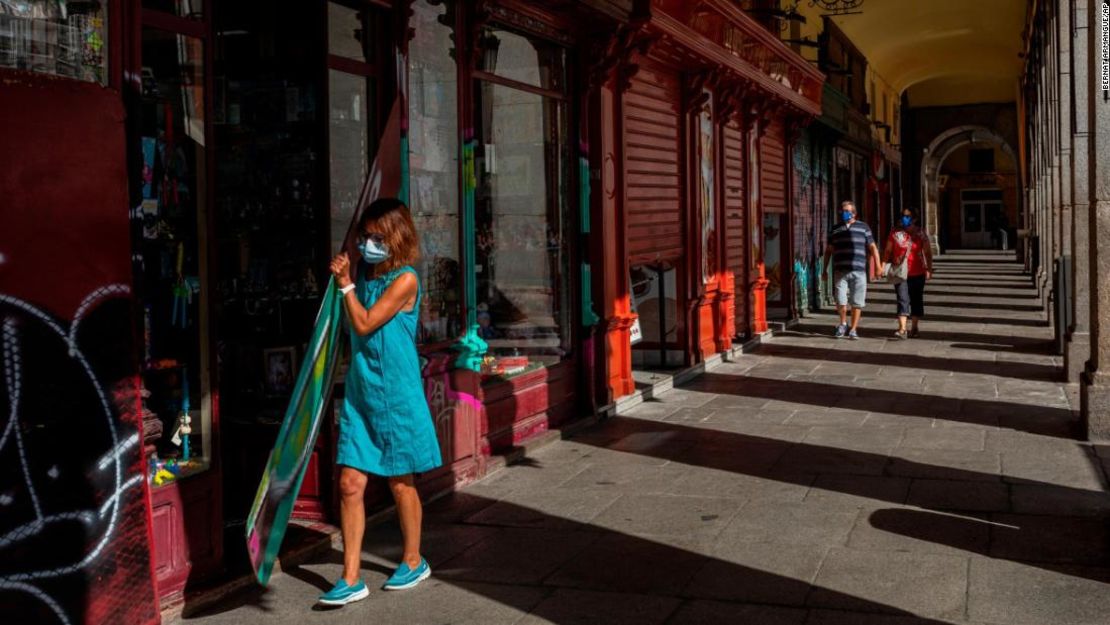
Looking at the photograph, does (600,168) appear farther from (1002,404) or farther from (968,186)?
(968,186)

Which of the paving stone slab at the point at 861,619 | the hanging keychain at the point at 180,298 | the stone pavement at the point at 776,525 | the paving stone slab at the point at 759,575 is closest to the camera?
the paving stone slab at the point at 861,619

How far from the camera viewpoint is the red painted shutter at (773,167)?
17.6m

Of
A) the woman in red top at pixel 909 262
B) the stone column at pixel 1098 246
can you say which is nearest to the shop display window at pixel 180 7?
the stone column at pixel 1098 246

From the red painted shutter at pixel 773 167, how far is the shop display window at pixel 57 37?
1315 centimetres

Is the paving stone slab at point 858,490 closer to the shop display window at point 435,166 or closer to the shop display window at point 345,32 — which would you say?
the shop display window at point 435,166

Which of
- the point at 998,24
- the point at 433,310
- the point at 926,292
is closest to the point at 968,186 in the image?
the point at 998,24

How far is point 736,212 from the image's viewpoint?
15.8 meters

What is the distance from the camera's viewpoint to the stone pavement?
5.12m

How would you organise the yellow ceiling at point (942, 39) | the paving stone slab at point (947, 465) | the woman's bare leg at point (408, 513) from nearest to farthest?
the woman's bare leg at point (408, 513), the paving stone slab at point (947, 465), the yellow ceiling at point (942, 39)

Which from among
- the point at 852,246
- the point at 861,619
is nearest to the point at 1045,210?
the point at 852,246

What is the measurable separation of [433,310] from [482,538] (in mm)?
1773

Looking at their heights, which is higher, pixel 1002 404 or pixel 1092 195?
pixel 1092 195

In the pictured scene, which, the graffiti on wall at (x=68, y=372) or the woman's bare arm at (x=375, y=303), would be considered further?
the woman's bare arm at (x=375, y=303)

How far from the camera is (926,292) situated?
1006 inches
